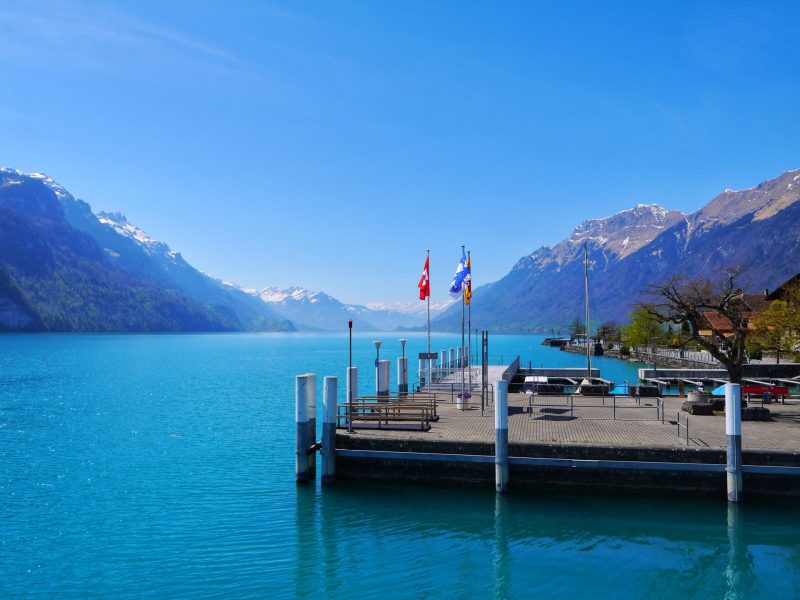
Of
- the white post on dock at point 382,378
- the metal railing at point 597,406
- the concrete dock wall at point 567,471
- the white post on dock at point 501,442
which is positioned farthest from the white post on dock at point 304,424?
the metal railing at point 597,406

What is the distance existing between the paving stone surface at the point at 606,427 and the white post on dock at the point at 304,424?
4.36 feet

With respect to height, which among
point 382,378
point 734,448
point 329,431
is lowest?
point 734,448

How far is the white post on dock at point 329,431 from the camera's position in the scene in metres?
22.5

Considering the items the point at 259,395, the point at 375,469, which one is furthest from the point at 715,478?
the point at 259,395

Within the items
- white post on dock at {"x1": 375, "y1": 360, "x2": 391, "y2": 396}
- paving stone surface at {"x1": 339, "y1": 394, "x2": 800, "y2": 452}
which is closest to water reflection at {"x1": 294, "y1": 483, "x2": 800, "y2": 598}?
paving stone surface at {"x1": 339, "y1": 394, "x2": 800, "y2": 452}

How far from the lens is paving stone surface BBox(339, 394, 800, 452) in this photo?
2172 centimetres

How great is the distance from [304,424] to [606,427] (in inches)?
→ 453

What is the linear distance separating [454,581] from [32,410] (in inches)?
1716

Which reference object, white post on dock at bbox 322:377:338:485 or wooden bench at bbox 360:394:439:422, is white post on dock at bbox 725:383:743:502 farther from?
white post on dock at bbox 322:377:338:485

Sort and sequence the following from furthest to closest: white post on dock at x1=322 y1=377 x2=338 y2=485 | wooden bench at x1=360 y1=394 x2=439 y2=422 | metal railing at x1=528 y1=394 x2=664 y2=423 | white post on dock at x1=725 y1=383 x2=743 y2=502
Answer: metal railing at x1=528 y1=394 x2=664 y2=423, wooden bench at x1=360 y1=394 x2=439 y2=422, white post on dock at x1=322 y1=377 x2=338 y2=485, white post on dock at x1=725 y1=383 x2=743 y2=502

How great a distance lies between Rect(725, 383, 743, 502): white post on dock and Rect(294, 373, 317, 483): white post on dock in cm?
1354

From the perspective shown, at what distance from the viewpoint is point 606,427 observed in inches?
969

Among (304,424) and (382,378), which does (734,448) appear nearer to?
(304,424)

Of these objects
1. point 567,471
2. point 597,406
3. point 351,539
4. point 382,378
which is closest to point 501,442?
point 567,471
